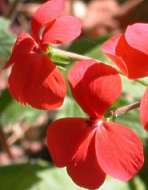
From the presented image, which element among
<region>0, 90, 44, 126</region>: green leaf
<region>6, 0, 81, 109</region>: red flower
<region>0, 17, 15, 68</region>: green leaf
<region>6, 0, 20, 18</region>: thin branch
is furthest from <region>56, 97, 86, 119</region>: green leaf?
<region>6, 0, 81, 109</region>: red flower

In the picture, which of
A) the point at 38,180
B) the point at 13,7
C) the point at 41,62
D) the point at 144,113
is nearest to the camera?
the point at 144,113

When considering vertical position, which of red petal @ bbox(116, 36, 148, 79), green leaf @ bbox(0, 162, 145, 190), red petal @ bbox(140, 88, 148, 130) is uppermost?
red petal @ bbox(116, 36, 148, 79)

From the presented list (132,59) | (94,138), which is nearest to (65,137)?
(94,138)

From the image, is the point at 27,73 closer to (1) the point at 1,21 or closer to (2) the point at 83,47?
(1) the point at 1,21

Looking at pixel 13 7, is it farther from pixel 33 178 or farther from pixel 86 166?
pixel 86 166

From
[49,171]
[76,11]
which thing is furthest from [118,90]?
[76,11]

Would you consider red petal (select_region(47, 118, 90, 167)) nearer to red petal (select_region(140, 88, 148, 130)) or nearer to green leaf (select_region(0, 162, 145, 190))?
red petal (select_region(140, 88, 148, 130))

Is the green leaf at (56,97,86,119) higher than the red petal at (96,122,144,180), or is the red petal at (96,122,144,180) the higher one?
the red petal at (96,122,144,180)

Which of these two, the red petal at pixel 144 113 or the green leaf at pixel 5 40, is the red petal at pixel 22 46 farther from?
the green leaf at pixel 5 40
